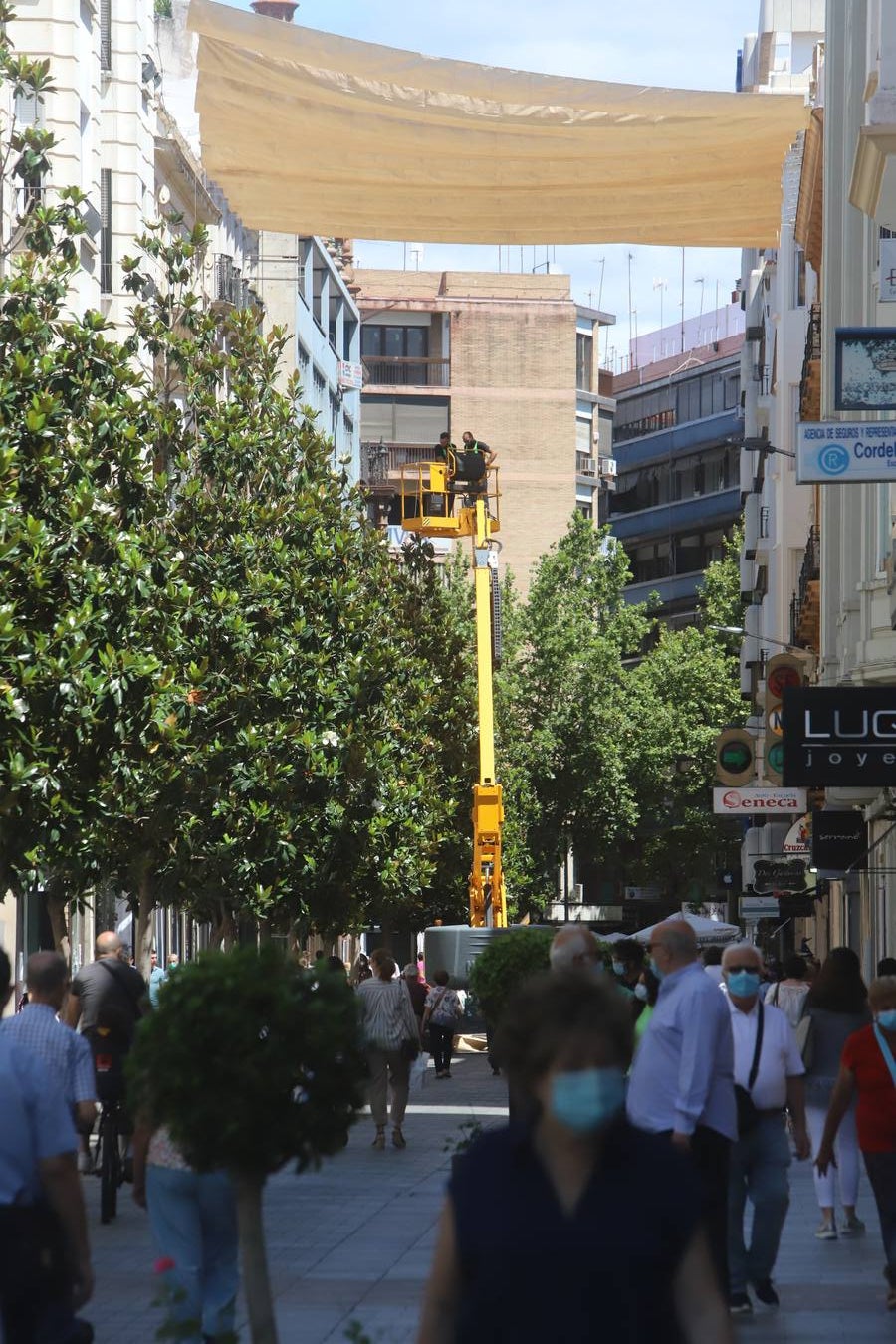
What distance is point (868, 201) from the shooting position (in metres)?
16.4

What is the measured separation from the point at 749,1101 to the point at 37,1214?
5.09 m

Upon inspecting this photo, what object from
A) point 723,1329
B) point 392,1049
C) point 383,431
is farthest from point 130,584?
point 383,431

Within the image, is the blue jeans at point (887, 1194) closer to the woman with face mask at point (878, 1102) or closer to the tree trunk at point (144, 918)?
the woman with face mask at point (878, 1102)

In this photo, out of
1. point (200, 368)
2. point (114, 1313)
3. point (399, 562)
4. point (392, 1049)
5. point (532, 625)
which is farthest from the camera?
point (532, 625)

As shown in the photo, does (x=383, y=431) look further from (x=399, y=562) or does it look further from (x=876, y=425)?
(x=876, y=425)

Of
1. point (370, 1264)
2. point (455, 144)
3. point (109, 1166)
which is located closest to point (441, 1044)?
point (109, 1166)

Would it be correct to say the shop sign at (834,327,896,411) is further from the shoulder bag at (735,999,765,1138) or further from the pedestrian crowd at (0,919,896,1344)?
the shoulder bag at (735,999,765,1138)

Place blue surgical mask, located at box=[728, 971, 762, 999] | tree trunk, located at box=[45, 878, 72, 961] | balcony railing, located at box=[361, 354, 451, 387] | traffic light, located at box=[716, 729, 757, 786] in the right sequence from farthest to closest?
balcony railing, located at box=[361, 354, 451, 387] < traffic light, located at box=[716, 729, 757, 786] < tree trunk, located at box=[45, 878, 72, 961] < blue surgical mask, located at box=[728, 971, 762, 999]

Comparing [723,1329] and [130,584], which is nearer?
[723,1329]

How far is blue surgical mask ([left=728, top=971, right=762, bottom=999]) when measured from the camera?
Result: 11.4m

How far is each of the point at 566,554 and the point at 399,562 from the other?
75.4 feet

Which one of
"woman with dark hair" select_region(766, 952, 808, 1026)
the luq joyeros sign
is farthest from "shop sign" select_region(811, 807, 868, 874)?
the luq joyeros sign

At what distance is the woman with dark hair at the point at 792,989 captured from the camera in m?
18.6

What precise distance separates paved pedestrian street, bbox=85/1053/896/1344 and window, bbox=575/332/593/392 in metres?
87.3
